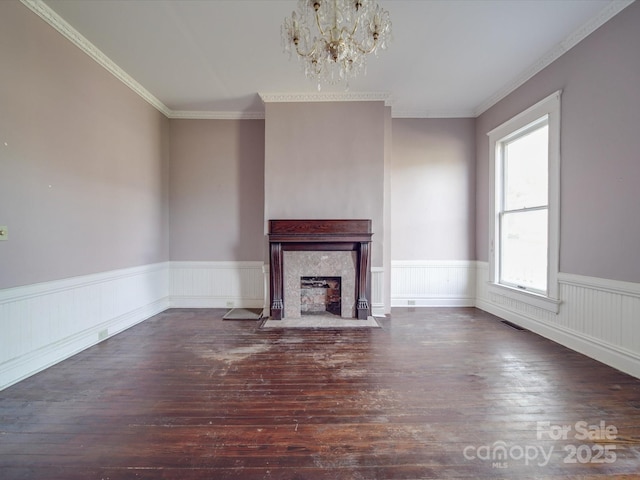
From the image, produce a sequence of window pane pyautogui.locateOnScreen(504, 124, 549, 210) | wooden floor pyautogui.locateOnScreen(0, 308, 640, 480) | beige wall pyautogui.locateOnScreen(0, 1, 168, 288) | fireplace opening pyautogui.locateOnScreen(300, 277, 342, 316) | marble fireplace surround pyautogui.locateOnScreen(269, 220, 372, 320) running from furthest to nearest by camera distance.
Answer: fireplace opening pyautogui.locateOnScreen(300, 277, 342, 316) < marble fireplace surround pyautogui.locateOnScreen(269, 220, 372, 320) < window pane pyautogui.locateOnScreen(504, 124, 549, 210) < beige wall pyautogui.locateOnScreen(0, 1, 168, 288) < wooden floor pyautogui.locateOnScreen(0, 308, 640, 480)

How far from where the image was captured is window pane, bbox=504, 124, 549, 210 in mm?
3289

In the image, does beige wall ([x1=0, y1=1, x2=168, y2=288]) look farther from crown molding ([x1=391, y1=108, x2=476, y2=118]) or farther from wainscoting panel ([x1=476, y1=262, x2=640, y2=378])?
wainscoting panel ([x1=476, y1=262, x2=640, y2=378])

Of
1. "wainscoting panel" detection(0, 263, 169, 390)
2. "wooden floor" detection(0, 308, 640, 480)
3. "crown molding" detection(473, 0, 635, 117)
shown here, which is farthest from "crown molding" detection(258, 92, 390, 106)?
"wooden floor" detection(0, 308, 640, 480)

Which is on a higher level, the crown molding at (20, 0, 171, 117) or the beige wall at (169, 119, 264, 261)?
the crown molding at (20, 0, 171, 117)

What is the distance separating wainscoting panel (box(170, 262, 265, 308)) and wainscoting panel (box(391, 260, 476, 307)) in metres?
2.29

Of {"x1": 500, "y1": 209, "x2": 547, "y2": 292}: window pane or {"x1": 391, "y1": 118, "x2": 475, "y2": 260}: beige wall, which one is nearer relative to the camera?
{"x1": 500, "y1": 209, "x2": 547, "y2": 292}: window pane

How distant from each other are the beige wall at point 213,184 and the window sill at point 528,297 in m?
3.62

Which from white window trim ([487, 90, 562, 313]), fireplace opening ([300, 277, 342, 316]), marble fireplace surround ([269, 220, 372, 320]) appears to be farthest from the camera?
fireplace opening ([300, 277, 342, 316])

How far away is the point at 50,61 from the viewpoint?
8.07ft

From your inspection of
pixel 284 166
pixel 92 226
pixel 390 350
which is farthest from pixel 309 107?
pixel 390 350

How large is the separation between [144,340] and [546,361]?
4126 millimetres

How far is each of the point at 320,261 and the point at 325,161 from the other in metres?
1.45

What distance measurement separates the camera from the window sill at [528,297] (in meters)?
3.06

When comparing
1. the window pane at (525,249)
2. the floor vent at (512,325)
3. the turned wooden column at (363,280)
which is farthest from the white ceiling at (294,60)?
the floor vent at (512,325)
